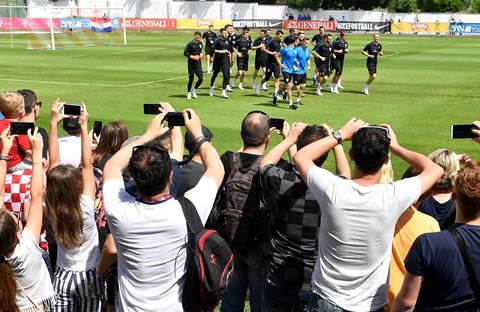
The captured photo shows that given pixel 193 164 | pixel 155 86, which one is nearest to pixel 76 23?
pixel 155 86

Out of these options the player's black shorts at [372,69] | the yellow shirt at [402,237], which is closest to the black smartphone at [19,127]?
the yellow shirt at [402,237]

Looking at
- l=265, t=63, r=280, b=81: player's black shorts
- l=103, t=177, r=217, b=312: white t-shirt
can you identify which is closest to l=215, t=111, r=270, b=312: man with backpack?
l=103, t=177, r=217, b=312: white t-shirt

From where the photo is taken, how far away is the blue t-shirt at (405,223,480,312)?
3.46 metres

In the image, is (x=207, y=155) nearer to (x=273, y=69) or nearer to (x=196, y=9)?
(x=273, y=69)

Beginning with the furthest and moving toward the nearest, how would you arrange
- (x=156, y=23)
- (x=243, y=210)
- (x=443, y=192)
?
(x=156, y=23)
(x=443, y=192)
(x=243, y=210)

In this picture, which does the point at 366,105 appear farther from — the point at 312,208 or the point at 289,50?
the point at 312,208

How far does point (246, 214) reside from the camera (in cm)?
498

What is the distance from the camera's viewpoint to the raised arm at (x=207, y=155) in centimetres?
411

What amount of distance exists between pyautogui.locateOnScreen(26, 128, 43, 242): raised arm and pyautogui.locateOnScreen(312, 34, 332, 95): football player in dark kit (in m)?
16.9

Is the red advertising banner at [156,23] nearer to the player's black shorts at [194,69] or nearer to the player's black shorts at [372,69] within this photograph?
the player's black shorts at [194,69]

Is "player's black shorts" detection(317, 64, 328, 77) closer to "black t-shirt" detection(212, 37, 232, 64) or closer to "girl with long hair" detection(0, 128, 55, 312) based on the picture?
"black t-shirt" detection(212, 37, 232, 64)

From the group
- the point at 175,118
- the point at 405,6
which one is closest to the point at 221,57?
the point at 175,118

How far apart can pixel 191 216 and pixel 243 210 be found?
1298mm

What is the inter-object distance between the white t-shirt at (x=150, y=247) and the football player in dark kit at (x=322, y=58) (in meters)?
17.7
